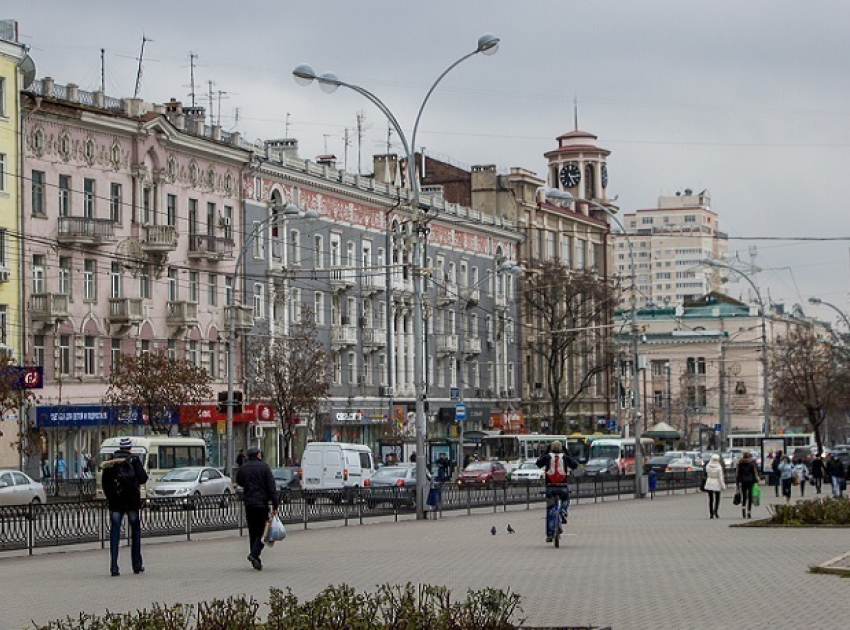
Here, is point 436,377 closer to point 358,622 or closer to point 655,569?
point 655,569

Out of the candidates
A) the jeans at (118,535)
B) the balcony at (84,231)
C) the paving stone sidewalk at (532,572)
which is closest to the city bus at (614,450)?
the balcony at (84,231)

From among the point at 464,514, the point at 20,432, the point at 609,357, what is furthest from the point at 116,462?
the point at 609,357

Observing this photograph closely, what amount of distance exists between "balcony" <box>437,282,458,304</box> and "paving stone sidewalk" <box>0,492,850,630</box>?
55.9m

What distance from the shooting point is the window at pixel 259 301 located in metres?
74.2

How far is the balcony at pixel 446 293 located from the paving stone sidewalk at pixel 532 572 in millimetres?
55932

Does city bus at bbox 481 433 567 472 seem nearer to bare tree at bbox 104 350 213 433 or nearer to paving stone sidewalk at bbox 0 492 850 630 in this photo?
bare tree at bbox 104 350 213 433

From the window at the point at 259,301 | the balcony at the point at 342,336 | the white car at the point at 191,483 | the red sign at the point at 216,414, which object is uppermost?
the window at the point at 259,301

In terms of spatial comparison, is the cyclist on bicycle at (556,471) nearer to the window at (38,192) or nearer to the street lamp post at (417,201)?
the street lamp post at (417,201)

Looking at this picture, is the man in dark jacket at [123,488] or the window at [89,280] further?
the window at [89,280]

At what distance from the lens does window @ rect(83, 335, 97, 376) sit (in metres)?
62.8

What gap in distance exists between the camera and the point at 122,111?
215 feet

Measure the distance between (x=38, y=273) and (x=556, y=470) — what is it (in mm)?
35583

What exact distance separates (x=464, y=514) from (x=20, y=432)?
58.2 feet

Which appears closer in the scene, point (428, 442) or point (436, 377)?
point (428, 442)
